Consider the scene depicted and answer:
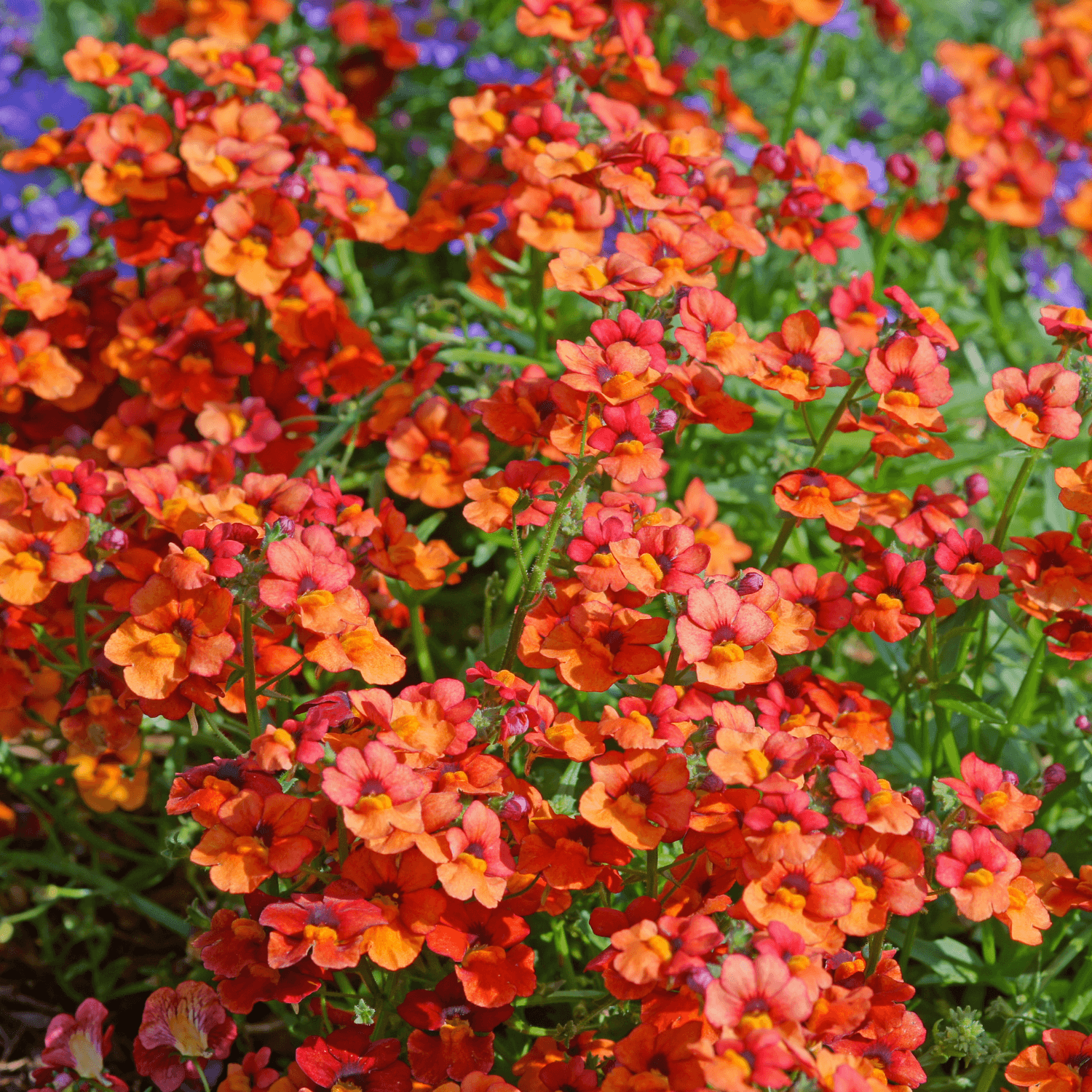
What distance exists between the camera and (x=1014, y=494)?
90.5 inches

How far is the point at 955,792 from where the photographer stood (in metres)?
2.15

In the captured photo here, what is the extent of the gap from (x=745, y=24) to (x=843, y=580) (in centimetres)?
215

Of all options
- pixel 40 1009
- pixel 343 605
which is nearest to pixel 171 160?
pixel 343 605

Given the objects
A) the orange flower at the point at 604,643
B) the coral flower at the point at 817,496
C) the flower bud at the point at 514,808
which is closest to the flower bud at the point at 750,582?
the orange flower at the point at 604,643

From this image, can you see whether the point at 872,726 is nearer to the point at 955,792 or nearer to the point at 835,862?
the point at 955,792

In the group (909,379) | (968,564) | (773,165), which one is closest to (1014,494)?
(968,564)

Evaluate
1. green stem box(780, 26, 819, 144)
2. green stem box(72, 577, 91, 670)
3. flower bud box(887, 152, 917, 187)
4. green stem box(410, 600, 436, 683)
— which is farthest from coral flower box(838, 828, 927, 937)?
green stem box(780, 26, 819, 144)

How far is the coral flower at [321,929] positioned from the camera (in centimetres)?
179

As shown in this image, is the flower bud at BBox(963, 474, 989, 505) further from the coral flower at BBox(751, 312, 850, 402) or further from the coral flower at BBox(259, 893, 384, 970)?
the coral flower at BBox(259, 893, 384, 970)

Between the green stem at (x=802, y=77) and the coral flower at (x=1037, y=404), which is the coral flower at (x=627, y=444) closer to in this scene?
the coral flower at (x=1037, y=404)

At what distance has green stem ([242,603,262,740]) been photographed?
6.54 feet

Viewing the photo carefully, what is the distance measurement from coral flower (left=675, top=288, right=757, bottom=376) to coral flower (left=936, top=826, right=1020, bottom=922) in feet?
3.04

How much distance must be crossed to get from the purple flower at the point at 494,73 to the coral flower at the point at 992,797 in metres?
3.04

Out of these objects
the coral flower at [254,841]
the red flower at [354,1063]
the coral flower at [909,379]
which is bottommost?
the red flower at [354,1063]
